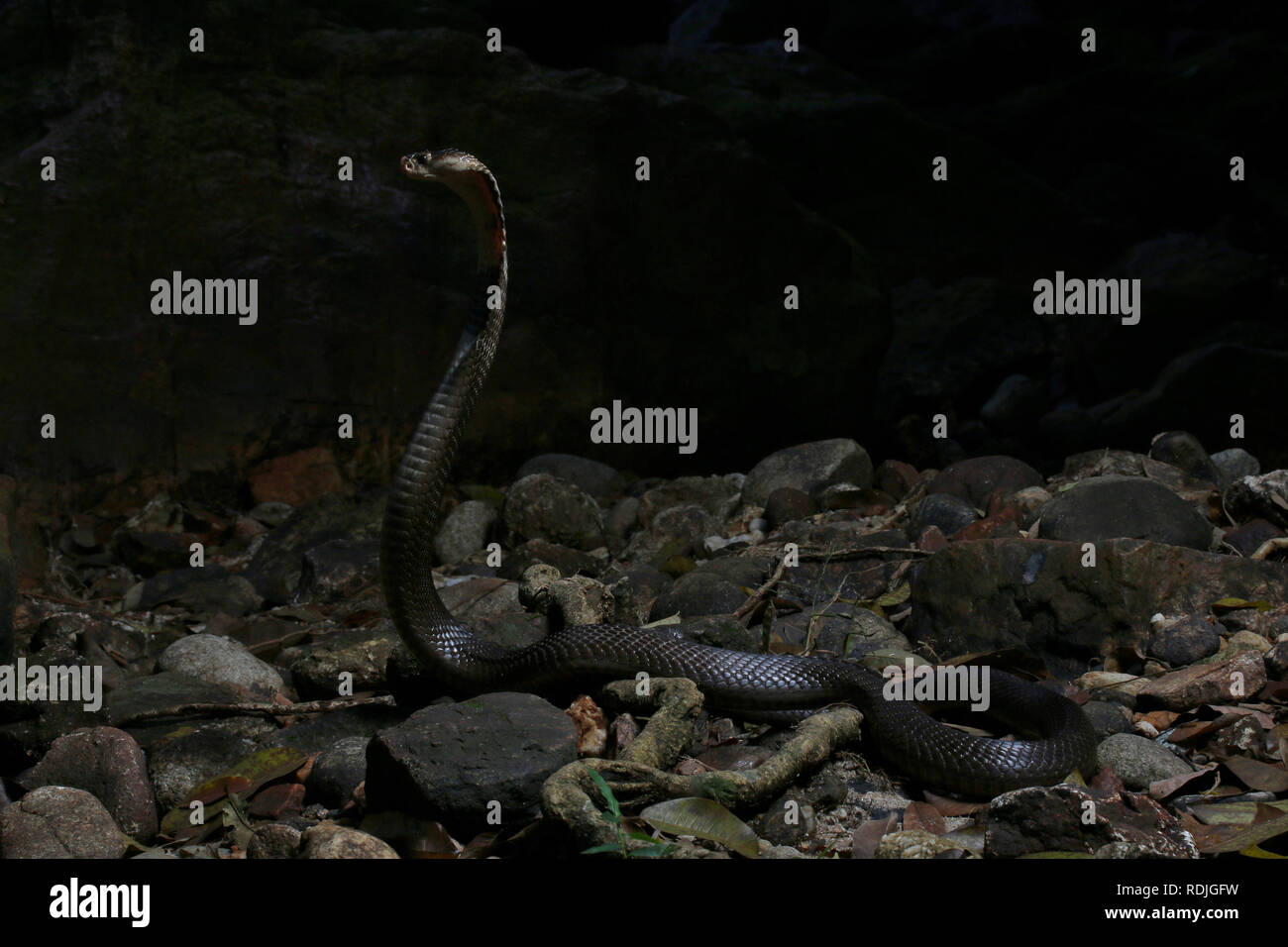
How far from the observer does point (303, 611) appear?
5062 millimetres

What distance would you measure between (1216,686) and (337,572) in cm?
401

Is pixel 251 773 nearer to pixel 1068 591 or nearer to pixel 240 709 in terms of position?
pixel 240 709

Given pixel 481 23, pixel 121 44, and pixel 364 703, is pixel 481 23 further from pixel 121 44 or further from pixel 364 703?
pixel 364 703

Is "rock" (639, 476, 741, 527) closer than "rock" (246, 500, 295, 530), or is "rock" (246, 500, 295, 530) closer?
"rock" (639, 476, 741, 527)

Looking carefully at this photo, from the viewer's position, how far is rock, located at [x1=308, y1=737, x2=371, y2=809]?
109 inches

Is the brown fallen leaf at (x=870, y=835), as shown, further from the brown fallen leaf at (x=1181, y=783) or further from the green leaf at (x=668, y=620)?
the green leaf at (x=668, y=620)

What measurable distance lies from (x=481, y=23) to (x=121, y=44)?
3.36 m

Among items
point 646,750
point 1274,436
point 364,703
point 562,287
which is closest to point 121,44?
point 562,287

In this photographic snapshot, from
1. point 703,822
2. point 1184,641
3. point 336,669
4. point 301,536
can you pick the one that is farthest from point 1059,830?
point 301,536

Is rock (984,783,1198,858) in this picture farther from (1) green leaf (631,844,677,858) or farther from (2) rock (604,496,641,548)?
(2) rock (604,496,641,548)

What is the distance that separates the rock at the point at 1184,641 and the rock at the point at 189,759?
2.93 m

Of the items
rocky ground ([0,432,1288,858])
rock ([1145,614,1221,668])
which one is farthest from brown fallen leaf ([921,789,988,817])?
rock ([1145,614,1221,668])

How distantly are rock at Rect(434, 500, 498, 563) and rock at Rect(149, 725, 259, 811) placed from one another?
2.87m

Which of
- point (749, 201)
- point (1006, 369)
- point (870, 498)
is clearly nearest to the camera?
point (870, 498)
